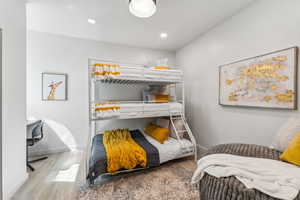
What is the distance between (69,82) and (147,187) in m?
2.69

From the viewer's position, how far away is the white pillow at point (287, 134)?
1.35 metres

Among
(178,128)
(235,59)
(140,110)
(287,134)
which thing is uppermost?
(235,59)

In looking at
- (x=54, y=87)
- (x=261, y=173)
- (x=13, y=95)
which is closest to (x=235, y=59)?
(x=261, y=173)

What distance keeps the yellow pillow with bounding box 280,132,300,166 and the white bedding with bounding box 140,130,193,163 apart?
1369 millimetres

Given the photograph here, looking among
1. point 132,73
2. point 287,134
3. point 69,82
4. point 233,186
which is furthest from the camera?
point 69,82

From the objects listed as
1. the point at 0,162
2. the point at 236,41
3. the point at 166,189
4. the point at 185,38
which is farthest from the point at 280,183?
the point at 185,38

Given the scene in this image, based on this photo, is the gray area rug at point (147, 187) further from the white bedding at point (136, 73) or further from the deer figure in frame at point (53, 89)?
the deer figure in frame at point (53, 89)

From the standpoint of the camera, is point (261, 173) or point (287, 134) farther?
point (287, 134)

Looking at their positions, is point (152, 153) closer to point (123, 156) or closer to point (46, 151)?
point (123, 156)

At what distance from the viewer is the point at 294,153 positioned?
1205 mm

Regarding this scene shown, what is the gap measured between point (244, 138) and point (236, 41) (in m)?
1.61

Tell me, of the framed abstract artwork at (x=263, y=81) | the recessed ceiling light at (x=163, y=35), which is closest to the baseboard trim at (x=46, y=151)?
the recessed ceiling light at (x=163, y=35)

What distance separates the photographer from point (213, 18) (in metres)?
2.29

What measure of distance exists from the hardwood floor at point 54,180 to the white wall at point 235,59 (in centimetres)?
254
